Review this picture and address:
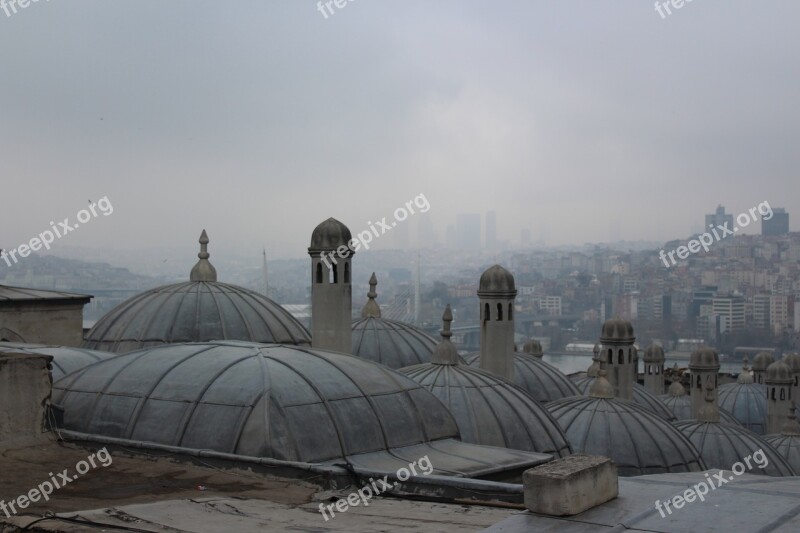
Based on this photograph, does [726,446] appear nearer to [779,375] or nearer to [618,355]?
[618,355]

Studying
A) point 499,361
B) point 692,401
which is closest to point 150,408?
point 499,361

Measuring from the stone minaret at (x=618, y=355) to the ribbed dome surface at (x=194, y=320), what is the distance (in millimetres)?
9950

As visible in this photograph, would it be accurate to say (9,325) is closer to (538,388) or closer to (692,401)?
(538,388)

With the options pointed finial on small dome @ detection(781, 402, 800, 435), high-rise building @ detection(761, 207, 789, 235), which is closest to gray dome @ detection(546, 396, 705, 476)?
pointed finial on small dome @ detection(781, 402, 800, 435)

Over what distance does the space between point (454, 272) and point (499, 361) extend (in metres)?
129

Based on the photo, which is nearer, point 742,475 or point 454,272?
point 742,475

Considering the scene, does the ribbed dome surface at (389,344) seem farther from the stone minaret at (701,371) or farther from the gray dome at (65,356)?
the stone minaret at (701,371)

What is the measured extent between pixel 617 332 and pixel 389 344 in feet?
22.4

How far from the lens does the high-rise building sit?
436 feet

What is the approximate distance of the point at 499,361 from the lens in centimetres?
2203

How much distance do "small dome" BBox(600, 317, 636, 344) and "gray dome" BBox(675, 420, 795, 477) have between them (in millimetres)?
2731

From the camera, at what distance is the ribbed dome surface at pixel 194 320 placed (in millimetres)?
19562

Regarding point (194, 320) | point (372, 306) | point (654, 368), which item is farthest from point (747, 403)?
point (194, 320)

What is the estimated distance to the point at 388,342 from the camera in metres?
24.2
